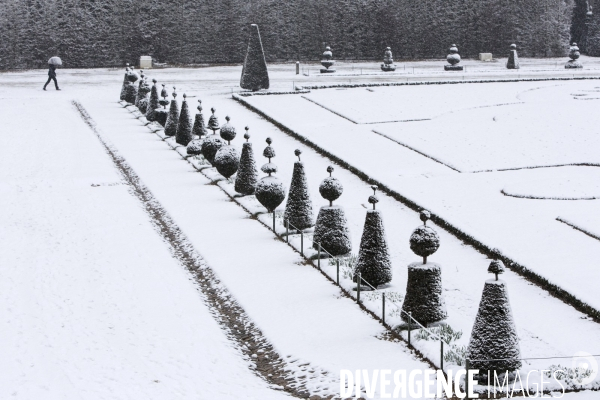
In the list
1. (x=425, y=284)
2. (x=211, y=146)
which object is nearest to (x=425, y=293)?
(x=425, y=284)

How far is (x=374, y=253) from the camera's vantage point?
14312 mm

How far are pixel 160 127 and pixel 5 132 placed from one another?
16.4 ft

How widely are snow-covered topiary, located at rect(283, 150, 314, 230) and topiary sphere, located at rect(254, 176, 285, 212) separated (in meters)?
1.05

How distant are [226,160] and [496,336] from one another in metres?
12.4

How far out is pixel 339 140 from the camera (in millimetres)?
27828

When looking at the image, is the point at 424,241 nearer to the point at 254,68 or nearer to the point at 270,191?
the point at 270,191

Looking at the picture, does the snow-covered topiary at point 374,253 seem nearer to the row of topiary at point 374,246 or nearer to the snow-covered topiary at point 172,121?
the row of topiary at point 374,246

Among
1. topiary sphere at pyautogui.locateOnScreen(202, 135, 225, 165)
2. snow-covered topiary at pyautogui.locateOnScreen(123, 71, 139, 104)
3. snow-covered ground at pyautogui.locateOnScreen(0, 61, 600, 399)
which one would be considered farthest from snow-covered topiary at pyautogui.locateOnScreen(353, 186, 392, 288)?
snow-covered topiary at pyautogui.locateOnScreen(123, 71, 139, 104)

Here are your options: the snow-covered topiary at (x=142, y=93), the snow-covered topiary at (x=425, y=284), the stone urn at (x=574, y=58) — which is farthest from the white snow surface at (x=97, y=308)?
the stone urn at (x=574, y=58)

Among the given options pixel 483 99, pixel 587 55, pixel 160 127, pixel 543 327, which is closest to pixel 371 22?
pixel 587 55

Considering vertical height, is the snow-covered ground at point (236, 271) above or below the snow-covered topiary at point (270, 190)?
below

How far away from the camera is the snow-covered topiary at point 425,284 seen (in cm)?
1268

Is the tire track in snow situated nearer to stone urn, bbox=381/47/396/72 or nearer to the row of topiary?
the row of topiary

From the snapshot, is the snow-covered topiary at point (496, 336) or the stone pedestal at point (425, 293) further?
the stone pedestal at point (425, 293)
